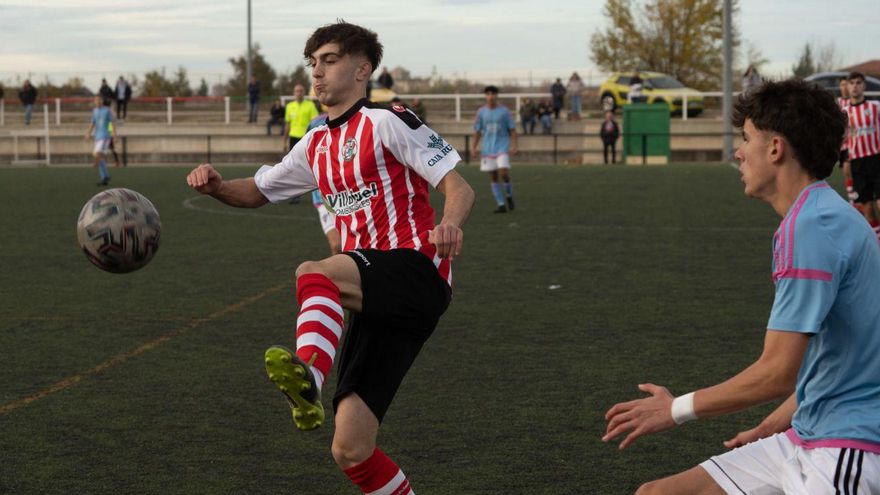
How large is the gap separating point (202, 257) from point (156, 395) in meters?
7.16

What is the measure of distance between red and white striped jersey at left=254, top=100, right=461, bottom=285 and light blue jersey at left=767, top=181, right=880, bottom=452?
1882mm

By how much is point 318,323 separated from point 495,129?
17.4 meters

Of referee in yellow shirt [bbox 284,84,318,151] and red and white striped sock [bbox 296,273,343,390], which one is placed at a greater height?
referee in yellow shirt [bbox 284,84,318,151]

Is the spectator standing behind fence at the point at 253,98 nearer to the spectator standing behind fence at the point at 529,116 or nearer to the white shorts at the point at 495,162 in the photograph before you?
the spectator standing behind fence at the point at 529,116

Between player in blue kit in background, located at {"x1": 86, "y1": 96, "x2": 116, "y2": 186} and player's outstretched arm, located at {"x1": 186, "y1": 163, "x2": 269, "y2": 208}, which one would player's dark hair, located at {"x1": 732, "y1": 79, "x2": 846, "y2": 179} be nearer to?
player's outstretched arm, located at {"x1": 186, "y1": 163, "x2": 269, "y2": 208}

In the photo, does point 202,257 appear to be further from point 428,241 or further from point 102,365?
point 428,241

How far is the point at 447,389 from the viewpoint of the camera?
7.58 metres

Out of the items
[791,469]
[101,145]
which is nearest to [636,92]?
[101,145]

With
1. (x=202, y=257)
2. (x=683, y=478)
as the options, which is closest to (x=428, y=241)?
(x=683, y=478)

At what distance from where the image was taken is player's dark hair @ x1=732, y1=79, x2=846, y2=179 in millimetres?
3322

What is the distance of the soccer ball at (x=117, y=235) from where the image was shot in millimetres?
5410

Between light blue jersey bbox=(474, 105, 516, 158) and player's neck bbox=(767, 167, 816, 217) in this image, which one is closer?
player's neck bbox=(767, 167, 816, 217)

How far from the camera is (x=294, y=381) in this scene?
157 inches

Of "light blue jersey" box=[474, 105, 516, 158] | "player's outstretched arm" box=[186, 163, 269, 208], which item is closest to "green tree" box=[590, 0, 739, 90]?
"light blue jersey" box=[474, 105, 516, 158]
